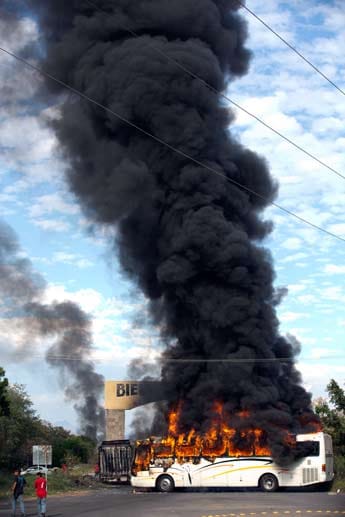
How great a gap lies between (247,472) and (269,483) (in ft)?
3.59

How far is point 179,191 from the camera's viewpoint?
40.6 meters

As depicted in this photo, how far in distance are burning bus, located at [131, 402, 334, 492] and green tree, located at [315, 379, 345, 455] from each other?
208 inches

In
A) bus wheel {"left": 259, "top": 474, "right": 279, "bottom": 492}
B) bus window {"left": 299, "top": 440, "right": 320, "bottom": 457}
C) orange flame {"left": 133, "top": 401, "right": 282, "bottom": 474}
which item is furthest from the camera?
orange flame {"left": 133, "top": 401, "right": 282, "bottom": 474}

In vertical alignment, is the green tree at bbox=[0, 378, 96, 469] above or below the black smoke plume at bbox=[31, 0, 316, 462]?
below

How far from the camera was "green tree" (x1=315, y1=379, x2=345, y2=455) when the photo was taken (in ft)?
128

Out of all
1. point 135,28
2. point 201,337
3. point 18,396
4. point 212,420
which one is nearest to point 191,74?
point 135,28

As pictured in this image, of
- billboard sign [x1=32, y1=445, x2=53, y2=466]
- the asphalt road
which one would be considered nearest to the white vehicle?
the asphalt road

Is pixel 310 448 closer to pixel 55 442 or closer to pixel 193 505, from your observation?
pixel 193 505

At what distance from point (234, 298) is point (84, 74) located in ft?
51.7

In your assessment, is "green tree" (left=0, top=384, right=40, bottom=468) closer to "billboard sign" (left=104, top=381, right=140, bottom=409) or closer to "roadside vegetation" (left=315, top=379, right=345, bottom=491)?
"billboard sign" (left=104, top=381, right=140, bottom=409)

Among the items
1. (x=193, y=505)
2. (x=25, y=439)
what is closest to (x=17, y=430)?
(x=25, y=439)

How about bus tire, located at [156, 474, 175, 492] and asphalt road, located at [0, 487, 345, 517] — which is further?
bus tire, located at [156, 474, 175, 492]

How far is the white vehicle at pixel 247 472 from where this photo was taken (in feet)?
108

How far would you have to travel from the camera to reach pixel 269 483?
33.1 meters
